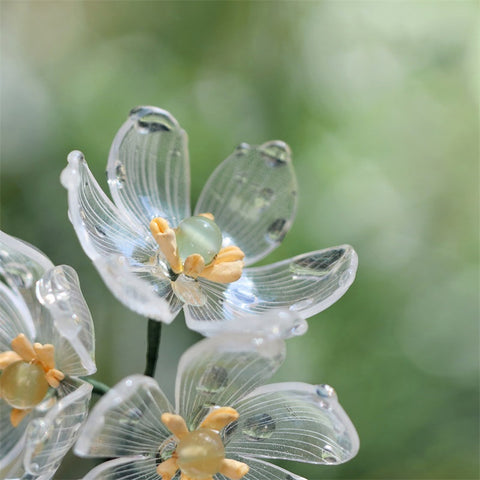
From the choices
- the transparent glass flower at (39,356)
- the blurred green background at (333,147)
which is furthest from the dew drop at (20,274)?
the blurred green background at (333,147)

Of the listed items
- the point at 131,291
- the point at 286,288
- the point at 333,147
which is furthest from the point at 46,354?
the point at 333,147

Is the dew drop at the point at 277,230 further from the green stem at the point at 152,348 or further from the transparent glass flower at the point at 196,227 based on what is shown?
the green stem at the point at 152,348

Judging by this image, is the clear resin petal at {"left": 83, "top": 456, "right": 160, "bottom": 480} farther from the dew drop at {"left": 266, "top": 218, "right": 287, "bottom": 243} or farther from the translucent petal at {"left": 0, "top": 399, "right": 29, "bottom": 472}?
the dew drop at {"left": 266, "top": 218, "right": 287, "bottom": 243}

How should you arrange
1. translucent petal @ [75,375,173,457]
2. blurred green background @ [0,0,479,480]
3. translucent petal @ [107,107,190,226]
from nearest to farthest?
translucent petal @ [75,375,173,457] < translucent petal @ [107,107,190,226] < blurred green background @ [0,0,479,480]

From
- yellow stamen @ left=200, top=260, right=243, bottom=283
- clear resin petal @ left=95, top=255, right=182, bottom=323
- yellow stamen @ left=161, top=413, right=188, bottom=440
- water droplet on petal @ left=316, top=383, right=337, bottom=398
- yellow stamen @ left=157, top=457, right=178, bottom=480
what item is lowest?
yellow stamen @ left=157, top=457, right=178, bottom=480

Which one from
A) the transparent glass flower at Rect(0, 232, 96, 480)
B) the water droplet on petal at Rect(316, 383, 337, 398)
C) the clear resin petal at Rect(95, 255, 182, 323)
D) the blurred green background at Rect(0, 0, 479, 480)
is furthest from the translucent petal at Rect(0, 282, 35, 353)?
the blurred green background at Rect(0, 0, 479, 480)

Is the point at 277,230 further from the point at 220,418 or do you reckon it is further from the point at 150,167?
the point at 220,418

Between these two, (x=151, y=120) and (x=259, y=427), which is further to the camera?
(x=151, y=120)
